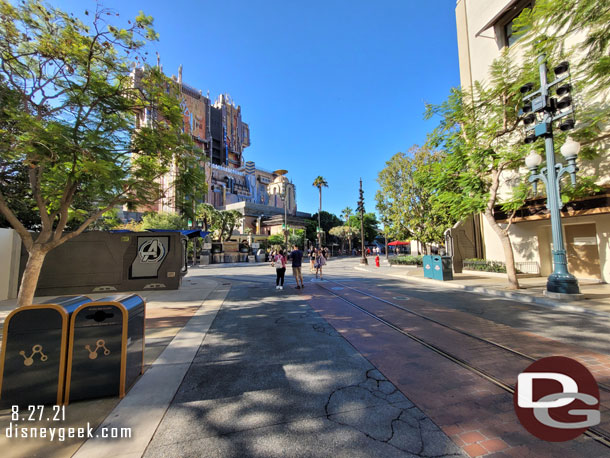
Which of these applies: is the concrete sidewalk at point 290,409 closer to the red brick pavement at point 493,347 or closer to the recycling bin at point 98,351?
the recycling bin at point 98,351

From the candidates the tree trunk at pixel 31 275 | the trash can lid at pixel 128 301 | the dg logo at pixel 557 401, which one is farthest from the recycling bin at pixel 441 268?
the tree trunk at pixel 31 275

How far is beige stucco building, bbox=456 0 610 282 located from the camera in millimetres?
11609

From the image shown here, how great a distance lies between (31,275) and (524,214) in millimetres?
19701

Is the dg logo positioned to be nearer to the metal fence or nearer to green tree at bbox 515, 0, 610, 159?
green tree at bbox 515, 0, 610, 159

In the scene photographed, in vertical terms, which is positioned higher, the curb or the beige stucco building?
the beige stucco building

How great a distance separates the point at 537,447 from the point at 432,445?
878mm

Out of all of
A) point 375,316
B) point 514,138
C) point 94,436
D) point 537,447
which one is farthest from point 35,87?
point 514,138

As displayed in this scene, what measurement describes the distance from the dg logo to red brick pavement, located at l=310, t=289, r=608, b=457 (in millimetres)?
106

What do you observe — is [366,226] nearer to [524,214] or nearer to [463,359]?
[524,214]

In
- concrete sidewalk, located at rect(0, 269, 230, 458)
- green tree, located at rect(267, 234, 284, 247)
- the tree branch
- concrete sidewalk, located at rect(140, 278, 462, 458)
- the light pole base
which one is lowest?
concrete sidewalk, located at rect(140, 278, 462, 458)

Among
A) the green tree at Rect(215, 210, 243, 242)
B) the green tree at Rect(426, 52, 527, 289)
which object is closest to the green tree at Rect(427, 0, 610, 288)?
the green tree at Rect(426, 52, 527, 289)

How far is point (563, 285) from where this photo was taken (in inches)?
338

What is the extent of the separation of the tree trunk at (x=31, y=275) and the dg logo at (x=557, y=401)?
976 centimetres

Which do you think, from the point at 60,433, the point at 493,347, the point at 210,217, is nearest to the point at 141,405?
the point at 60,433
